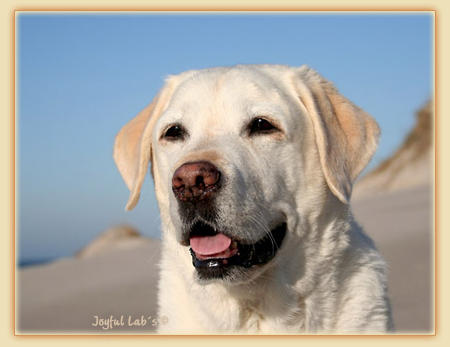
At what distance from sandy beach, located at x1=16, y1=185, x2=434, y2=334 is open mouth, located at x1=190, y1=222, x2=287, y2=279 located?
8.35ft

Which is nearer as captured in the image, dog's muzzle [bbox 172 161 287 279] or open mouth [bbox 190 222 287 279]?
dog's muzzle [bbox 172 161 287 279]

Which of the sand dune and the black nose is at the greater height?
the black nose

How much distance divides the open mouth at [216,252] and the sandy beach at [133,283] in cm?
254

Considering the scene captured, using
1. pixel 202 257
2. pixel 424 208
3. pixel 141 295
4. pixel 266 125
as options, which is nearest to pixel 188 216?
pixel 202 257

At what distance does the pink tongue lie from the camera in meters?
3.90

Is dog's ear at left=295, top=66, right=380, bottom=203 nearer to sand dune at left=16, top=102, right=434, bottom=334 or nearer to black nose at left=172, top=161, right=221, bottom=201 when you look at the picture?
black nose at left=172, top=161, right=221, bottom=201

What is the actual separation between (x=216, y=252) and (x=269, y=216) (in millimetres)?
417

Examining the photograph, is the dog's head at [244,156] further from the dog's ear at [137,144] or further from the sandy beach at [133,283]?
the sandy beach at [133,283]

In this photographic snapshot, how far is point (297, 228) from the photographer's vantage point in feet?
13.7

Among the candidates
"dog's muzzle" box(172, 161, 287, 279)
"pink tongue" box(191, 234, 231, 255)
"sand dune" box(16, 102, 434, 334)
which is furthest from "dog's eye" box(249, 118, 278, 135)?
"sand dune" box(16, 102, 434, 334)

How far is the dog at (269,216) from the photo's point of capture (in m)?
3.90

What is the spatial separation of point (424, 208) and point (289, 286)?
33.1 ft

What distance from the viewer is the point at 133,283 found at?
421 inches

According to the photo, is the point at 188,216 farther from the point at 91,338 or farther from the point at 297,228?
the point at 91,338
